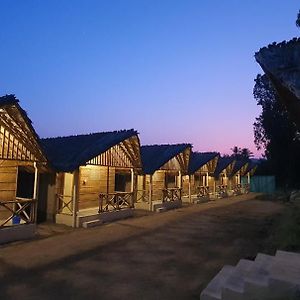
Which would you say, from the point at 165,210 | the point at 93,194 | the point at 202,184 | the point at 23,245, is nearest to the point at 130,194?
the point at 93,194

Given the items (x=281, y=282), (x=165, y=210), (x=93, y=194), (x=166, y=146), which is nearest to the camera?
(x=281, y=282)

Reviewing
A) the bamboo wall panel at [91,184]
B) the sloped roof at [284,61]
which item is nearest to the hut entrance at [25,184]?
the bamboo wall panel at [91,184]

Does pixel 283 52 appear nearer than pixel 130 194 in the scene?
Yes

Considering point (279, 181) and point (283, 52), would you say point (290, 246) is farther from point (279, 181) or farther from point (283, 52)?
point (279, 181)

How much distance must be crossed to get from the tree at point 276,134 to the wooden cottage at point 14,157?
29175mm

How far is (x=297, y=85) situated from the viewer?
466 centimetres

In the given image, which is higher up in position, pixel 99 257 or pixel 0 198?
pixel 0 198

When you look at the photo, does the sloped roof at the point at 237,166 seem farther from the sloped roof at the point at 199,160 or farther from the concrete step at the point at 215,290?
the concrete step at the point at 215,290

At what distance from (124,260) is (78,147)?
9417 mm

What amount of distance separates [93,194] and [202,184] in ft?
64.8

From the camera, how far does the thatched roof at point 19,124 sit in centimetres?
1138

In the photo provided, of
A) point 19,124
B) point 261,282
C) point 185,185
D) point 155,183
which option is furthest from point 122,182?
point 261,282

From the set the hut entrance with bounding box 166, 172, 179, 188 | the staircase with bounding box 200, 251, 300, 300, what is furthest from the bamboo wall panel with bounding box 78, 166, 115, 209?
the staircase with bounding box 200, 251, 300, 300

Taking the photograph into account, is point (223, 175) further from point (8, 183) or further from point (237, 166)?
point (8, 183)
